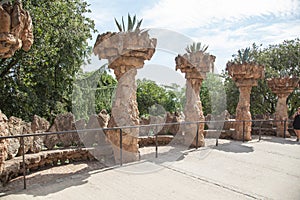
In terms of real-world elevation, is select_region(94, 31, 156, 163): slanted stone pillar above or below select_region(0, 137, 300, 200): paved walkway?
above

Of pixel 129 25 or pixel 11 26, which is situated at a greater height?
pixel 129 25

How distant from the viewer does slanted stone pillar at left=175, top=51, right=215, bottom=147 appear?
6590 millimetres

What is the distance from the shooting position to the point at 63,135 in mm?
5293

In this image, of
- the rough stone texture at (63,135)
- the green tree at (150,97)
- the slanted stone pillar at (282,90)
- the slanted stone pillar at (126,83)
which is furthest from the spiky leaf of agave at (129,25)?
the green tree at (150,97)

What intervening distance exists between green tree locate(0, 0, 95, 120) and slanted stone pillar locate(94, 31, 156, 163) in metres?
3.99

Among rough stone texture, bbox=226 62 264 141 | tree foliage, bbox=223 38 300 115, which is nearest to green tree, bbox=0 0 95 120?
rough stone texture, bbox=226 62 264 141

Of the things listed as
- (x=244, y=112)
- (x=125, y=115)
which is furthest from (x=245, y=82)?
(x=125, y=115)

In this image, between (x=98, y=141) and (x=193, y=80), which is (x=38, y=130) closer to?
(x=98, y=141)

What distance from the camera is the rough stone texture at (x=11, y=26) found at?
253cm

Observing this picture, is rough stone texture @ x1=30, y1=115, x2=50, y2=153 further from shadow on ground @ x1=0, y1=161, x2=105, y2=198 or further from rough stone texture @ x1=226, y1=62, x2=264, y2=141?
rough stone texture @ x1=226, y1=62, x2=264, y2=141

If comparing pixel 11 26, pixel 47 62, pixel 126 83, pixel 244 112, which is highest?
pixel 47 62

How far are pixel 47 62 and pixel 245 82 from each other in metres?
7.67

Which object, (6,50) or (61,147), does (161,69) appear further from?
(6,50)

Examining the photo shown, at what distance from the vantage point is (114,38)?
4.60 m
